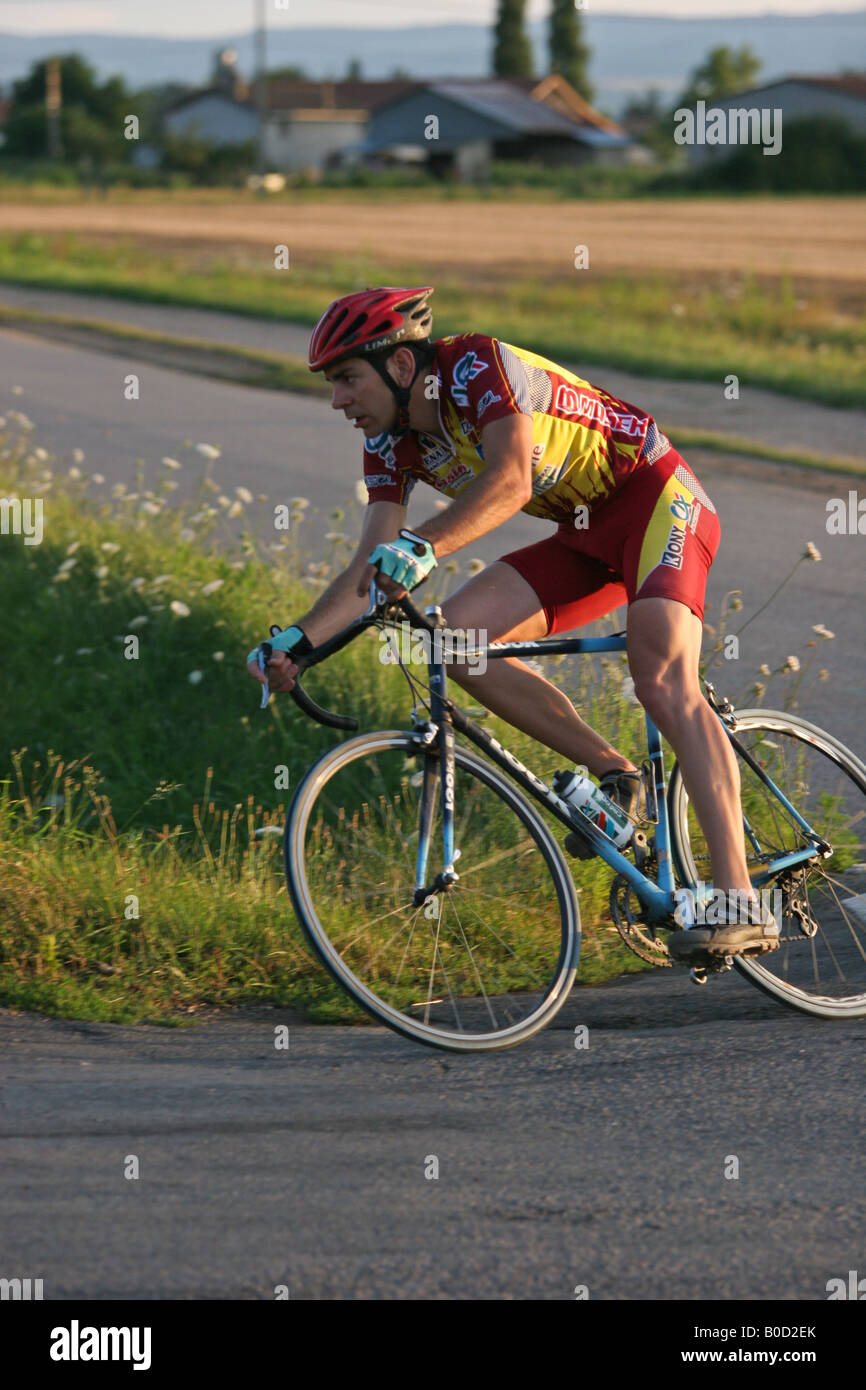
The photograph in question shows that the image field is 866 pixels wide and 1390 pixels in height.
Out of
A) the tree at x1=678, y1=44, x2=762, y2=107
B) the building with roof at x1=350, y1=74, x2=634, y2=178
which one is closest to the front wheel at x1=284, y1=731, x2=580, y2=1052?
the building with roof at x1=350, y1=74, x2=634, y2=178

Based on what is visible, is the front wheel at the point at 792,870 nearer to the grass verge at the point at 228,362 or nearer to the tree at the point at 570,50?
the grass verge at the point at 228,362

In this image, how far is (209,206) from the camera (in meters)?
70.8

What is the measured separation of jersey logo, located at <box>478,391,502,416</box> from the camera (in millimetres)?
4375

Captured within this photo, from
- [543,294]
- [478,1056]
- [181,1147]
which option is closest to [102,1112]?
[181,1147]

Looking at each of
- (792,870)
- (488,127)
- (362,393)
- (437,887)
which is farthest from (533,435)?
(488,127)

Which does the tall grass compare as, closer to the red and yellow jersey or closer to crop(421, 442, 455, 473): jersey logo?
the red and yellow jersey

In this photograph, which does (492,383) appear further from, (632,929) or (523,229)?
(523,229)

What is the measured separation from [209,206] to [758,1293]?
7143 cm

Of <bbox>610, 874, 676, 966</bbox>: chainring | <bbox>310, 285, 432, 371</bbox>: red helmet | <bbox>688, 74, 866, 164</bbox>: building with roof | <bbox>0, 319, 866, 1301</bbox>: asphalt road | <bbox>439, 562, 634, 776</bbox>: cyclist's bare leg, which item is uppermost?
<bbox>688, 74, 866, 164</bbox>: building with roof

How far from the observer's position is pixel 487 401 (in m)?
4.39

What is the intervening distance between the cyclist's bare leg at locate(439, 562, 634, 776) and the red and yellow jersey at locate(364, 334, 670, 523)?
0.85 ft

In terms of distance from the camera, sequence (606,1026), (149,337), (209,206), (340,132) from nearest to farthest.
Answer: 1. (606,1026)
2. (149,337)
3. (209,206)
4. (340,132)

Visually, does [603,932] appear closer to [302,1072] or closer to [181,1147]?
[302,1072]

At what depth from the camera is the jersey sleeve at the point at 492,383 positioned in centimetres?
438
